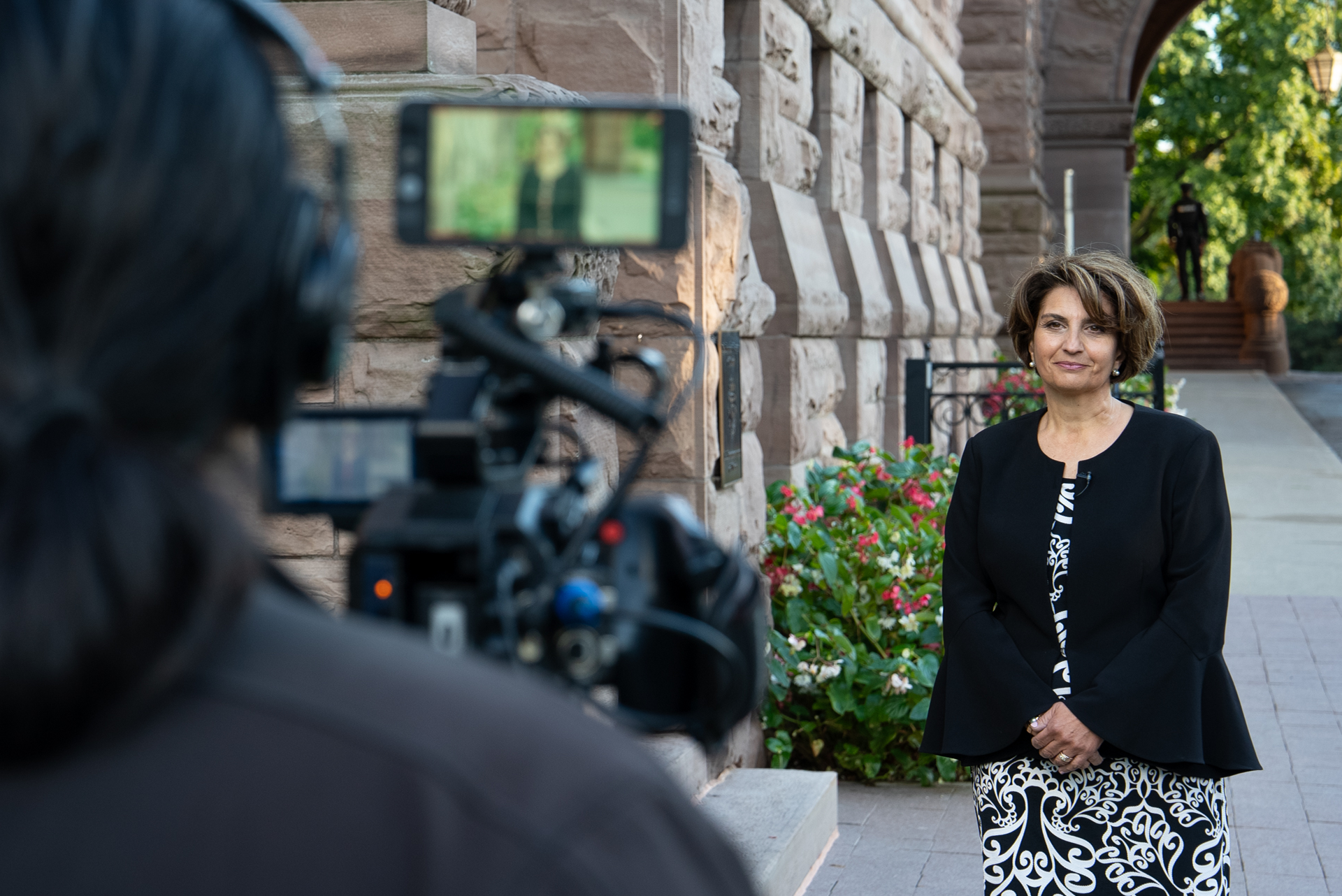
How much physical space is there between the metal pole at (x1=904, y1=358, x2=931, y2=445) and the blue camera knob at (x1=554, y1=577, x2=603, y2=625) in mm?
8557

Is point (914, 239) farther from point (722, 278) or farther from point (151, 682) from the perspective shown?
point (151, 682)

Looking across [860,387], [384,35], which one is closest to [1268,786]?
[860,387]

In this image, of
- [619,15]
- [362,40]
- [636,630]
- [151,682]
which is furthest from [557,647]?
[619,15]

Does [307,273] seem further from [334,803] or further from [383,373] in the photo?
[383,373]

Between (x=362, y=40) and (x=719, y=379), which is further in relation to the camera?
(x=719, y=379)

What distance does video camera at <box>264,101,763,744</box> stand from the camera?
1020mm

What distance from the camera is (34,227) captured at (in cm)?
73

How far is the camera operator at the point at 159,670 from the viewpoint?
2.35 feet

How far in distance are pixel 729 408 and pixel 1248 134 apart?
27.1m

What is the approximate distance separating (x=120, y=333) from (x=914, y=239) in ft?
35.5

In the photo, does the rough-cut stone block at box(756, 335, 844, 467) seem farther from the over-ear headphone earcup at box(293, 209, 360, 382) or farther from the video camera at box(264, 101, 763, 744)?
the over-ear headphone earcup at box(293, 209, 360, 382)

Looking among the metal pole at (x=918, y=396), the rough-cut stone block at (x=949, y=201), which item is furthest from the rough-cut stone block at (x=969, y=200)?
the metal pole at (x=918, y=396)

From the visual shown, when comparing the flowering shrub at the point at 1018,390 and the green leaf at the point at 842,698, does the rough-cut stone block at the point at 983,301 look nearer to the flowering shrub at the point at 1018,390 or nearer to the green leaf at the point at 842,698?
the flowering shrub at the point at 1018,390

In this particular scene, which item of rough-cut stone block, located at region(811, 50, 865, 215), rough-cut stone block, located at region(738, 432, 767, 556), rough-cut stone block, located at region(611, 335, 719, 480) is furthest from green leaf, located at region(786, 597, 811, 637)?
rough-cut stone block, located at region(811, 50, 865, 215)
